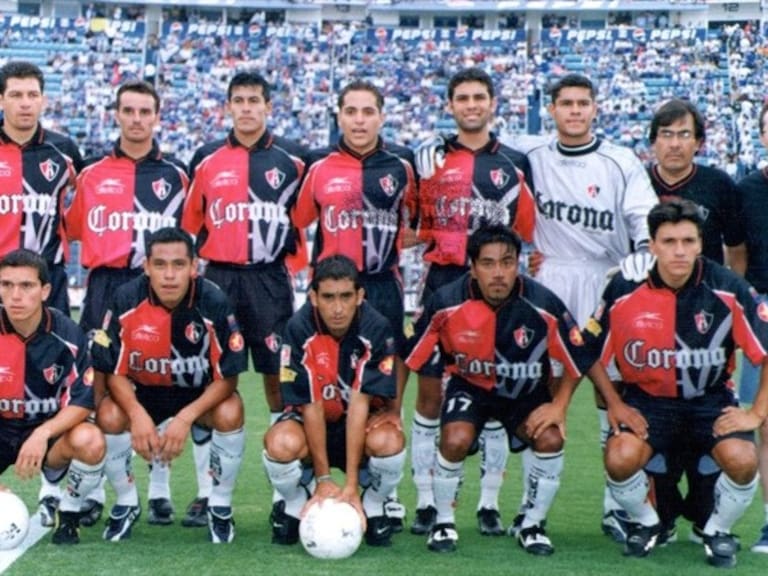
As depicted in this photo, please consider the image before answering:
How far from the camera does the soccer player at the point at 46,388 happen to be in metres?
4.98

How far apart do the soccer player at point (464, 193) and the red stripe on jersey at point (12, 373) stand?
5.61ft

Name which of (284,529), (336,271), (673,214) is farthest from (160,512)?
(673,214)

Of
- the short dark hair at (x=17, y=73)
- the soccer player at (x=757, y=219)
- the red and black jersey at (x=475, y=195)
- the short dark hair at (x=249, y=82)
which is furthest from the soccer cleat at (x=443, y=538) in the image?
the short dark hair at (x=17, y=73)

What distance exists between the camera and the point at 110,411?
17.4ft

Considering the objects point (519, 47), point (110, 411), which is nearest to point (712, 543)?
point (110, 411)

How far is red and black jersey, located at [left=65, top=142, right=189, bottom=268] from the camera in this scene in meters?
5.95

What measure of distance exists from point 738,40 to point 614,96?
10.3 feet

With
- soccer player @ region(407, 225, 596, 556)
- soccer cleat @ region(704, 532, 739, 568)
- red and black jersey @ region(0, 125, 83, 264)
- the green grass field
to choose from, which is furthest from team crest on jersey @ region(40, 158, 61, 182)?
soccer cleat @ region(704, 532, 739, 568)

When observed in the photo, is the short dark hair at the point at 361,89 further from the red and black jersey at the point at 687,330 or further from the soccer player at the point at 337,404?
the red and black jersey at the point at 687,330

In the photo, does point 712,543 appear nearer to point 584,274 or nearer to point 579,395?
point 584,274

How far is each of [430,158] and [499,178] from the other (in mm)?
338

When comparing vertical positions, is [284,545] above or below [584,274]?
below

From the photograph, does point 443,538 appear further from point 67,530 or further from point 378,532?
point 67,530

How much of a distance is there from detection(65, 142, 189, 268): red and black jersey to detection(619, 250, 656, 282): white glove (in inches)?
85.4
